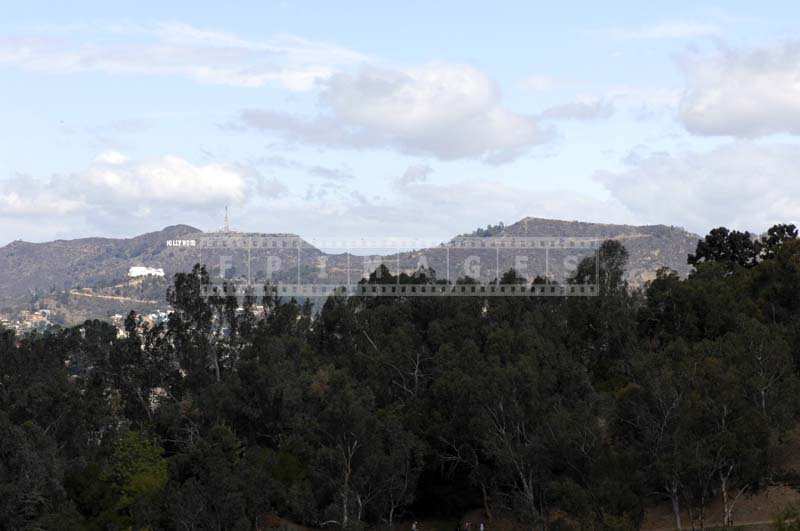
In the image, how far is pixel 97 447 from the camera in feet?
199

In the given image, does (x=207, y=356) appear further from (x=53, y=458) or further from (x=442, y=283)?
(x=53, y=458)

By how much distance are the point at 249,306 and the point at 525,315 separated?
23.8m

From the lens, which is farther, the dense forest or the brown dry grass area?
the brown dry grass area

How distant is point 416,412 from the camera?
2234 inches

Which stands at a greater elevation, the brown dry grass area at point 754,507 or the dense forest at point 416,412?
the dense forest at point 416,412

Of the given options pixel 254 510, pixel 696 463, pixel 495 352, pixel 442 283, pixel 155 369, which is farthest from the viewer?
pixel 442 283

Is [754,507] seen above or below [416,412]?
below

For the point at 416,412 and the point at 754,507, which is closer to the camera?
the point at 754,507

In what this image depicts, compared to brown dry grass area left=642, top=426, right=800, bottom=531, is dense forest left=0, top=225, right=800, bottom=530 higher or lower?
higher

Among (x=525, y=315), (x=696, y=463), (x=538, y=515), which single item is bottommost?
(x=538, y=515)

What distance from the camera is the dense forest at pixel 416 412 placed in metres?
41.9

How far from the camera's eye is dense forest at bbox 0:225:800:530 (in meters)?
41.9

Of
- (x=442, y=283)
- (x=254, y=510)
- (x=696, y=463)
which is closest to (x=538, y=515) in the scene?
(x=696, y=463)

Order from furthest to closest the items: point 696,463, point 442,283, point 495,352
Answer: point 442,283, point 495,352, point 696,463
